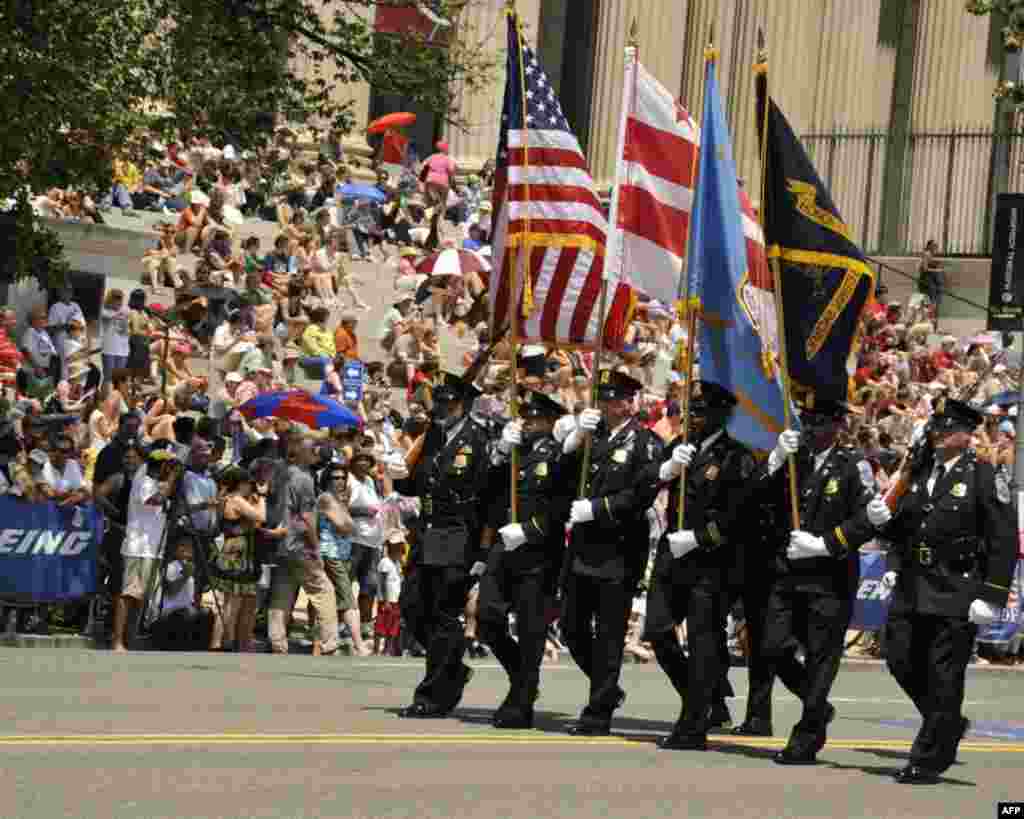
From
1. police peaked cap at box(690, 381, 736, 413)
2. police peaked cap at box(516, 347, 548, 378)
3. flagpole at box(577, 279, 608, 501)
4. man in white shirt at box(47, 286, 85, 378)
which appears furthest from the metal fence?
police peaked cap at box(690, 381, 736, 413)

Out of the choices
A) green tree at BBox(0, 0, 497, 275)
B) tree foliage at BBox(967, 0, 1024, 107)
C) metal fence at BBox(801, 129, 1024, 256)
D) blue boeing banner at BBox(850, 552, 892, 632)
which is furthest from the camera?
metal fence at BBox(801, 129, 1024, 256)

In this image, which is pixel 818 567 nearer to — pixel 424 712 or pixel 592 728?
pixel 592 728

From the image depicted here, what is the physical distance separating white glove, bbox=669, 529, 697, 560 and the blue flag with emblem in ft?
3.33

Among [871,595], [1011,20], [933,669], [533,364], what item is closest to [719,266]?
[933,669]

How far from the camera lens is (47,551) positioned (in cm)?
1967

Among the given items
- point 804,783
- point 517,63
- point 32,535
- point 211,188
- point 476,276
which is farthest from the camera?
point 476,276

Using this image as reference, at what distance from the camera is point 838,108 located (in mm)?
47094

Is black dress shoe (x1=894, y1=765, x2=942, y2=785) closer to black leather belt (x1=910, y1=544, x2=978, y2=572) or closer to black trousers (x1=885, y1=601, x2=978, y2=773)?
black trousers (x1=885, y1=601, x2=978, y2=773)

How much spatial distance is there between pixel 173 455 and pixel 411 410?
5.84 meters

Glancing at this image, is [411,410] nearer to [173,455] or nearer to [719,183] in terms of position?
[173,455]

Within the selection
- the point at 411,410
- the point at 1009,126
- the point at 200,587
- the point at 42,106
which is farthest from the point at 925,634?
the point at 1009,126

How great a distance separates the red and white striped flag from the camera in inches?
596

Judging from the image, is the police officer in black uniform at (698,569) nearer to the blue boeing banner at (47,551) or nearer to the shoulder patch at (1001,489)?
the shoulder patch at (1001,489)

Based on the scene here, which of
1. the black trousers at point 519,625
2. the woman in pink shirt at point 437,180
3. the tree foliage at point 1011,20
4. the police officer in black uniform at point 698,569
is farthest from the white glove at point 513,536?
the woman in pink shirt at point 437,180
